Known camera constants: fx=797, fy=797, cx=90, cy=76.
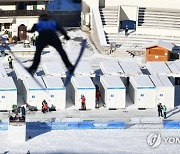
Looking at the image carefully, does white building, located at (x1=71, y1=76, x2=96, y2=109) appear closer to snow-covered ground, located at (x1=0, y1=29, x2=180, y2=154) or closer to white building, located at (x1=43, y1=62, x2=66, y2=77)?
snow-covered ground, located at (x1=0, y1=29, x2=180, y2=154)

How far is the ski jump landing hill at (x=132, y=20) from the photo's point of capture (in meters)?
59.7

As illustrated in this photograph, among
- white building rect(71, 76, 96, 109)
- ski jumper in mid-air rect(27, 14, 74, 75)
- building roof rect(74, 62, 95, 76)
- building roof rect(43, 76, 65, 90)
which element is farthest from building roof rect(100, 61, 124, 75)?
ski jumper in mid-air rect(27, 14, 74, 75)

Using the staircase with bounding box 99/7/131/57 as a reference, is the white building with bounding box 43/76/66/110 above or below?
below

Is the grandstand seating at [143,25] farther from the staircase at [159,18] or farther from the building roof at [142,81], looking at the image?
the building roof at [142,81]

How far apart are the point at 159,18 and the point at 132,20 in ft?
7.14

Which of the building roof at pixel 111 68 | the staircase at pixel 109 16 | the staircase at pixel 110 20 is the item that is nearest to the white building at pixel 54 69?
the building roof at pixel 111 68

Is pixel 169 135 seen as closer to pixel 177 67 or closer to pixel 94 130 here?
pixel 94 130

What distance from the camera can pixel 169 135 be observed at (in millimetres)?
40875

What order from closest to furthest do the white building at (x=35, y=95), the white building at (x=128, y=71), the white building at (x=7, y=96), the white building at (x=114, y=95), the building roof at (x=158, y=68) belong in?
the white building at (x=7, y=96)
the white building at (x=35, y=95)
the white building at (x=114, y=95)
the white building at (x=128, y=71)
the building roof at (x=158, y=68)

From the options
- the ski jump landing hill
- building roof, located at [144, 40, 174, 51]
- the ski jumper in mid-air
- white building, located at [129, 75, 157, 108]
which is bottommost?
white building, located at [129, 75, 157, 108]

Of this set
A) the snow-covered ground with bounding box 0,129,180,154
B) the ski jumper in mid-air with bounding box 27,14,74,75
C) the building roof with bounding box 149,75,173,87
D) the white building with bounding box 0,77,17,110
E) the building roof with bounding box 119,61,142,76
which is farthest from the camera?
the building roof with bounding box 119,61,142,76

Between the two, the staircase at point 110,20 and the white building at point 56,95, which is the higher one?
the staircase at point 110,20

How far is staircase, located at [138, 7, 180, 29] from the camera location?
61344mm

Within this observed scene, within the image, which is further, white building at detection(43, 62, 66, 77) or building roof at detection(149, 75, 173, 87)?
white building at detection(43, 62, 66, 77)
